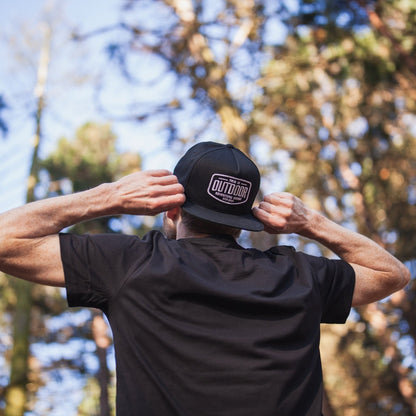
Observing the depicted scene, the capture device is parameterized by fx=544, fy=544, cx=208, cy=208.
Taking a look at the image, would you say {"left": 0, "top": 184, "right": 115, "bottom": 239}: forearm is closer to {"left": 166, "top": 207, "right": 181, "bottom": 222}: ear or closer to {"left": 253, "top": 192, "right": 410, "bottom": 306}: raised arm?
{"left": 166, "top": 207, "right": 181, "bottom": 222}: ear

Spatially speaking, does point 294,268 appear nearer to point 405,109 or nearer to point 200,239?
point 200,239

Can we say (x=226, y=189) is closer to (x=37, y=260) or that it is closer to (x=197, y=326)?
(x=197, y=326)

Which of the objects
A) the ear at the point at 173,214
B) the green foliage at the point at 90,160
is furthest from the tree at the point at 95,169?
the ear at the point at 173,214

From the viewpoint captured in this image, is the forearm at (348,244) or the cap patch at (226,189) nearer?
the cap patch at (226,189)

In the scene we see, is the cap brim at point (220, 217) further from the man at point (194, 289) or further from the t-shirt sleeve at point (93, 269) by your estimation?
the t-shirt sleeve at point (93, 269)

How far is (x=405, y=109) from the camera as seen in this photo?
691 inches

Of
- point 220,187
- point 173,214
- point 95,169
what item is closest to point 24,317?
point 95,169

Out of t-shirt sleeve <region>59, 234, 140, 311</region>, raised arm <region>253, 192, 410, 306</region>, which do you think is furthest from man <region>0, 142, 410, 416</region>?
raised arm <region>253, 192, 410, 306</region>

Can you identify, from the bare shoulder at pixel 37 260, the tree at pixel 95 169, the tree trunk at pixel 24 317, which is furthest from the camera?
the tree at pixel 95 169

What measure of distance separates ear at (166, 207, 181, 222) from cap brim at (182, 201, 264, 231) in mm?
113

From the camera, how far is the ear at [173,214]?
85.0 inches

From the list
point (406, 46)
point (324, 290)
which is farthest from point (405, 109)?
point (324, 290)

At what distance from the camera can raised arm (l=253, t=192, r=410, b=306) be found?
7.34 ft

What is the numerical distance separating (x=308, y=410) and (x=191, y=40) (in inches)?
387
